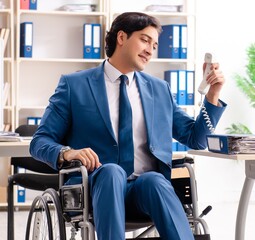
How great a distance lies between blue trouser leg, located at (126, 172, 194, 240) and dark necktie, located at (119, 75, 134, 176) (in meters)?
0.22

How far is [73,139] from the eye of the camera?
9.25 feet

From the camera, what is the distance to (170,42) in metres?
6.51

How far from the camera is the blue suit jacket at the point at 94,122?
2.76m

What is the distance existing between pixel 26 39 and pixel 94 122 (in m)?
3.68

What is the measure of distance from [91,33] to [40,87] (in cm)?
70

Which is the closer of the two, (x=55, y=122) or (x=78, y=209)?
(x=78, y=209)

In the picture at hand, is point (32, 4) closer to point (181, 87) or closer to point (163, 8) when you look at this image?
point (163, 8)

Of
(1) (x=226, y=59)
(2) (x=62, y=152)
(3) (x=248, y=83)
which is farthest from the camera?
(1) (x=226, y=59)

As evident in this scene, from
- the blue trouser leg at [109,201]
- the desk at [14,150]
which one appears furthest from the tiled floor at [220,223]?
the blue trouser leg at [109,201]

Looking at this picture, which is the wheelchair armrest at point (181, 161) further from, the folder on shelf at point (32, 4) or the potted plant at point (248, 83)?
the potted plant at point (248, 83)

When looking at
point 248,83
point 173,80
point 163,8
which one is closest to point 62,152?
point 173,80

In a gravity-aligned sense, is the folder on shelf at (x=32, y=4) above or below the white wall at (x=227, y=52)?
above

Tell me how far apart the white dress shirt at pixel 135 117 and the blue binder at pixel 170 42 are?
357cm

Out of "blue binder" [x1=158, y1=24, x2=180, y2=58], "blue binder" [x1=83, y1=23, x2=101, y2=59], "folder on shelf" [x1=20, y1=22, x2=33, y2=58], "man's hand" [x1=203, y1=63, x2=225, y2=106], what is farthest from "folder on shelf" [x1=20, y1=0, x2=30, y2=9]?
"man's hand" [x1=203, y1=63, x2=225, y2=106]
